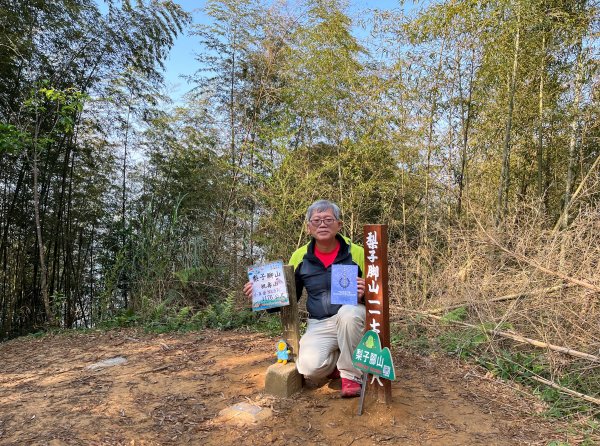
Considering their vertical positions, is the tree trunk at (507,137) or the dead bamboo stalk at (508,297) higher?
the tree trunk at (507,137)

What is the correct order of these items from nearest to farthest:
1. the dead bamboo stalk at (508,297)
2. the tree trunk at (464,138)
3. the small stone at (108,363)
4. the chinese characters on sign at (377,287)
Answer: the chinese characters on sign at (377,287)
the dead bamboo stalk at (508,297)
the small stone at (108,363)
the tree trunk at (464,138)

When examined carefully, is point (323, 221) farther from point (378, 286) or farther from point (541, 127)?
point (541, 127)

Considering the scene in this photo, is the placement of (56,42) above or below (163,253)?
above

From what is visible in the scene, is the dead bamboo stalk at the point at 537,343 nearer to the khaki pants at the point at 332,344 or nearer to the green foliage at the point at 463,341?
the green foliage at the point at 463,341

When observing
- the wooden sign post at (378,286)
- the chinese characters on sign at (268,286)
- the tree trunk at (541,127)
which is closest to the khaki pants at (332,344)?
the wooden sign post at (378,286)

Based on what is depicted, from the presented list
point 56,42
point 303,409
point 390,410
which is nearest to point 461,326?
point 390,410

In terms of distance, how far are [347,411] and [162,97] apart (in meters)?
5.46

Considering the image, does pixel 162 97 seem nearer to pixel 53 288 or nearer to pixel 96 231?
pixel 96 231

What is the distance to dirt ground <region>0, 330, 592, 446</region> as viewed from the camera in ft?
6.49

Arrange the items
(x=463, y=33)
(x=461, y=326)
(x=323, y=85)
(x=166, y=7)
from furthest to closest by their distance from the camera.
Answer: (x=166, y=7) → (x=323, y=85) → (x=463, y=33) → (x=461, y=326)

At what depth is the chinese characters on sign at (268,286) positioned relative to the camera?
2.43m

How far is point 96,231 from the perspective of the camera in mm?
6434

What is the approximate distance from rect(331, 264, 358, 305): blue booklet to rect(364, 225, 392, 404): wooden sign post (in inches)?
3.1

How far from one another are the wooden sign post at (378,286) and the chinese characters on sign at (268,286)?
53cm
